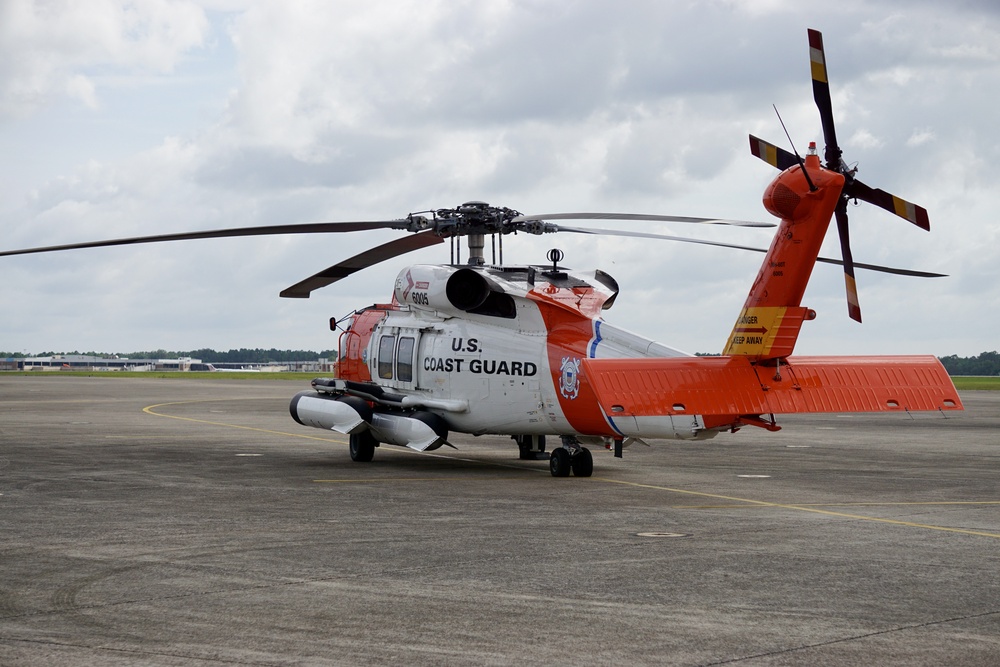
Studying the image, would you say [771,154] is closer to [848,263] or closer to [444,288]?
[848,263]

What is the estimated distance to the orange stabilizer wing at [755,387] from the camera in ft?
54.8

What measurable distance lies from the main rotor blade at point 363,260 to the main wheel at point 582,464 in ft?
16.3

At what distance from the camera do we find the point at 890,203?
15531mm

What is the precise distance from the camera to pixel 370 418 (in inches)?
906

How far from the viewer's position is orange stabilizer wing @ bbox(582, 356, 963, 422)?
1670cm

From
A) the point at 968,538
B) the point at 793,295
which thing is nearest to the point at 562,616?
the point at 968,538

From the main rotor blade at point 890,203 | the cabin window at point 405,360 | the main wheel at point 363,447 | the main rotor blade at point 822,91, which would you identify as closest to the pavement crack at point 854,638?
the main rotor blade at point 890,203

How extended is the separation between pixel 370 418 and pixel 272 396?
39.5 metres

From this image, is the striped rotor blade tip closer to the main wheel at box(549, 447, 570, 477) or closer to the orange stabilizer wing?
the orange stabilizer wing

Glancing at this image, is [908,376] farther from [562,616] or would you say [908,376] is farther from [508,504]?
[562,616]

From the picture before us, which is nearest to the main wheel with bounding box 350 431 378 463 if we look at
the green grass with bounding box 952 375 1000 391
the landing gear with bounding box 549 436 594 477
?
the landing gear with bounding box 549 436 594 477

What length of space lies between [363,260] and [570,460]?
19.5 ft

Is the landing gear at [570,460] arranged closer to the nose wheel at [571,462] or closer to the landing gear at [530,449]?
the nose wheel at [571,462]

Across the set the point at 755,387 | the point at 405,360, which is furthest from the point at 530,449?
the point at 755,387
